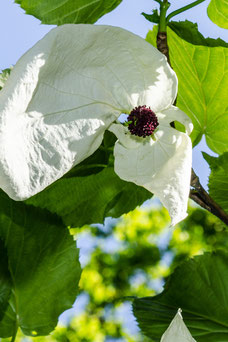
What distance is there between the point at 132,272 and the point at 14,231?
3601 millimetres

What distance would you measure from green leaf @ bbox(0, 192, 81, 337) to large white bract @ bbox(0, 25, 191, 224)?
10 centimetres

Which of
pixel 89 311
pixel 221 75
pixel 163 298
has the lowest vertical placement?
pixel 89 311

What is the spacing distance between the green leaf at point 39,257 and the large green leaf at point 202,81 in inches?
6.0

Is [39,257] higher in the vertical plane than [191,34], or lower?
lower

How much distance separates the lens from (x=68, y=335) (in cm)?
345

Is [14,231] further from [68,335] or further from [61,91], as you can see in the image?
[68,335]

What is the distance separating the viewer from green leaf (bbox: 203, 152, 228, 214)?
0.38 metres

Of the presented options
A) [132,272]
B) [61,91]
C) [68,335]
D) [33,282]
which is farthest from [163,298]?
[132,272]

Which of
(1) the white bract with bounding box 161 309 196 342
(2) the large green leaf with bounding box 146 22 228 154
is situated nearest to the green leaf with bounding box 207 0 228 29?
(2) the large green leaf with bounding box 146 22 228 154

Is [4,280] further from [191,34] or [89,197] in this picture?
[191,34]

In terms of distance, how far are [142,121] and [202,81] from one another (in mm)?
136

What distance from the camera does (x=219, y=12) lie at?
41cm

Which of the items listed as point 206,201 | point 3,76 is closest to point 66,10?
point 3,76

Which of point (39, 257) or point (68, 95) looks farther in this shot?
point (39, 257)
